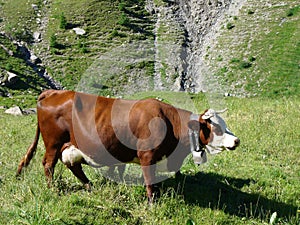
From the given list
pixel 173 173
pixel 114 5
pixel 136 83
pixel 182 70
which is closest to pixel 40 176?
pixel 173 173

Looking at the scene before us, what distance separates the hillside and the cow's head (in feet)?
107

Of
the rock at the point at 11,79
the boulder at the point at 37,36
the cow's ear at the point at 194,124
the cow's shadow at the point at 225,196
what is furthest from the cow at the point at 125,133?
the boulder at the point at 37,36

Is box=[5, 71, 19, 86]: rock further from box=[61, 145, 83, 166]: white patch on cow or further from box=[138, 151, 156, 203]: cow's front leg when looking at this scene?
box=[138, 151, 156, 203]: cow's front leg

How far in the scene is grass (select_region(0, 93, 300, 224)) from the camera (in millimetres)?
6105

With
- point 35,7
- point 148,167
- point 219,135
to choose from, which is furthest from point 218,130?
point 35,7

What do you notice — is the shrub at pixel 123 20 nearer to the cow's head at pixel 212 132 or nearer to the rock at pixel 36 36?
the rock at pixel 36 36

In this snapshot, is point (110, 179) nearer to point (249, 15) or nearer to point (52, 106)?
point (52, 106)

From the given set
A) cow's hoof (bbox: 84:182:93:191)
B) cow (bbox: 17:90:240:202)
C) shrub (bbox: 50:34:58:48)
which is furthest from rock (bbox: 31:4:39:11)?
cow's hoof (bbox: 84:182:93:191)

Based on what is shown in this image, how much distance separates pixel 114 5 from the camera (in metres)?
65.9

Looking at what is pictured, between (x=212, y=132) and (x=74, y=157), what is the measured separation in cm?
260

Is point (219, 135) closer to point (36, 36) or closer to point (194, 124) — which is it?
point (194, 124)

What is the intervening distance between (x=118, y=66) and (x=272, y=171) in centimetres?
4403

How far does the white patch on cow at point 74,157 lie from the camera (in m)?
7.25

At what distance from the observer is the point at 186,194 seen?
756 cm
